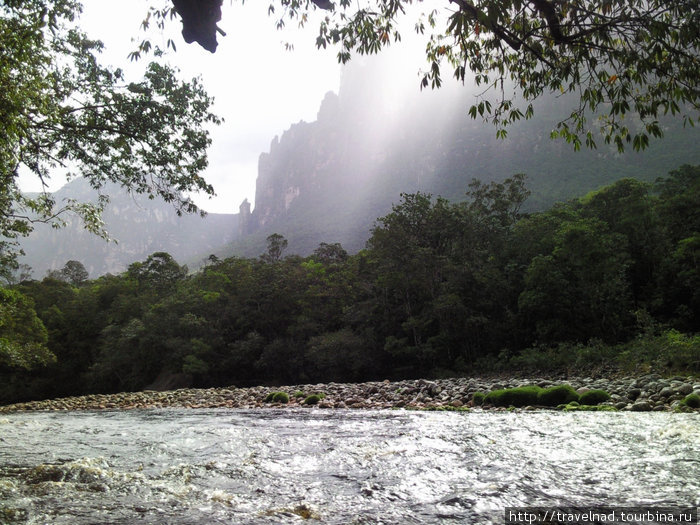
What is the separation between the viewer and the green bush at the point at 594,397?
10.2m

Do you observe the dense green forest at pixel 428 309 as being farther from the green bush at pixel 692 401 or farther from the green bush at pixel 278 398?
the green bush at pixel 278 398

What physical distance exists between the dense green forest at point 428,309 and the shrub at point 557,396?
20.0 feet

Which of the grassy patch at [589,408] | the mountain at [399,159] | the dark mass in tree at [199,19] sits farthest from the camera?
the mountain at [399,159]

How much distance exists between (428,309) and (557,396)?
16936 millimetres

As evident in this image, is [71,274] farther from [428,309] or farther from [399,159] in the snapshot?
[399,159]

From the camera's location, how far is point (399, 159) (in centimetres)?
12862

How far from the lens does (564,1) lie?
12.8 feet

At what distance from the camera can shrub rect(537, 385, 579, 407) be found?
35.5ft

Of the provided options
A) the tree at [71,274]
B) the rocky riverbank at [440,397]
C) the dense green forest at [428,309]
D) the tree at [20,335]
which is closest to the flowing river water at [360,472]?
the rocky riverbank at [440,397]

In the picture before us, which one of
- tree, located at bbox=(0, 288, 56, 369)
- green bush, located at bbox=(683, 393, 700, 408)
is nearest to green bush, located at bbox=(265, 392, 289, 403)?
tree, located at bbox=(0, 288, 56, 369)

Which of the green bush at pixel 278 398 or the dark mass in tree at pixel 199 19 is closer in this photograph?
the dark mass in tree at pixel 199 19

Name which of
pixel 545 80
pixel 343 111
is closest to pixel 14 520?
pixel 545 80

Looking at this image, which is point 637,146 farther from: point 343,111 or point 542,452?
point 343,111

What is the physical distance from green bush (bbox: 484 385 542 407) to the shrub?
0.74 feet
